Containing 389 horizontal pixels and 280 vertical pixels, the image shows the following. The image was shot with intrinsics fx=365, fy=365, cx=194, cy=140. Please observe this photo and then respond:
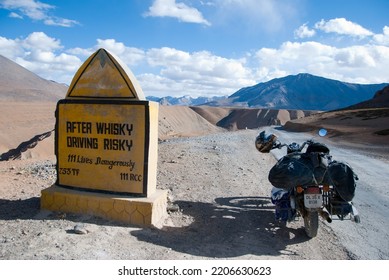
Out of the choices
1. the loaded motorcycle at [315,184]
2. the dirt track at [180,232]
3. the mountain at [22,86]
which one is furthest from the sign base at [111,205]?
the mountain at [22,86]

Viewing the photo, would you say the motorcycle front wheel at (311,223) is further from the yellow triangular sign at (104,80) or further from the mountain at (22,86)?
the mountain at (22,86)

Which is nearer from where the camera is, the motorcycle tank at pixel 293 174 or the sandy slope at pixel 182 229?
the sandy slope at pixel 182 229

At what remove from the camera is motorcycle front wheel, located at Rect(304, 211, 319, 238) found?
4.79m

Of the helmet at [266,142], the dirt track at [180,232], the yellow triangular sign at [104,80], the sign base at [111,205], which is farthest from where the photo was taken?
the helmet at [266,142]

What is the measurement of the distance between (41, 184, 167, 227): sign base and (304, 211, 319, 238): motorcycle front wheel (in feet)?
6.72

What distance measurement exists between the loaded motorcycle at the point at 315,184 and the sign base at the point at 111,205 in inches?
66.9

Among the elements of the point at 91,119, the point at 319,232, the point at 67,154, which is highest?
the point at 91,119

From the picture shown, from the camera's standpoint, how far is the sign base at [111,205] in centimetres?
508

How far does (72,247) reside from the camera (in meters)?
4.04

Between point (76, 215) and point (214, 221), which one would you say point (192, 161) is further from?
point (76, 215)

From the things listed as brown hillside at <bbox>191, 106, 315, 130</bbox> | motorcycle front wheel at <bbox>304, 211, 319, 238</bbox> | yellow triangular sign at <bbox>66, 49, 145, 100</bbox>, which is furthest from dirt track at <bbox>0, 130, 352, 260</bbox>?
brown hillside at <bbox>191, 106, 315, 130</bbox>

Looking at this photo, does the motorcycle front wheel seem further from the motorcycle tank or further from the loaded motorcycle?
the motorcycle tank
